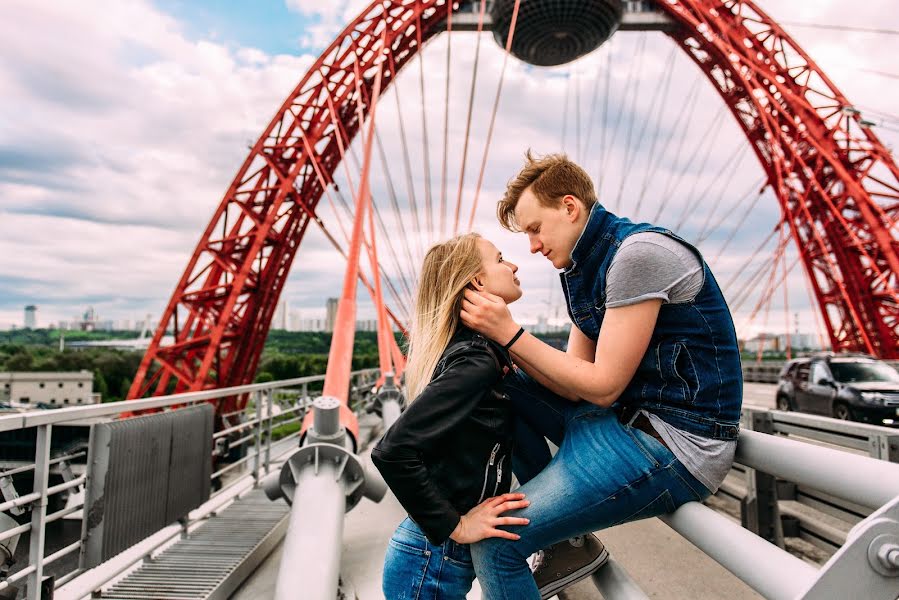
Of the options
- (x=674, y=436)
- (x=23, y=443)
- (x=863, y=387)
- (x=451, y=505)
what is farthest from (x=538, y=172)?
(x=863, y=387)

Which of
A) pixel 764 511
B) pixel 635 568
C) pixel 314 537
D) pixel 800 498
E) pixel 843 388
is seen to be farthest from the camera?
pixel 843 388

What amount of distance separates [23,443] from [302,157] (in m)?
14.6

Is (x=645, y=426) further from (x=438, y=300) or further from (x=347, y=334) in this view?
(x=347, y=334)

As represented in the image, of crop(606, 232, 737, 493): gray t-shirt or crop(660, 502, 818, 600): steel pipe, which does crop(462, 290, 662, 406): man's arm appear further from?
crop(660, 502, 818, 600): steel pipe

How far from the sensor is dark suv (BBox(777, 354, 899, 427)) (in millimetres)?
8227

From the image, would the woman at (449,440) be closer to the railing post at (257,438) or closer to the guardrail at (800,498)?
the guardrail at (800,498)

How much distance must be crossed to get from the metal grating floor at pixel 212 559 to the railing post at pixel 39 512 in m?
0.69

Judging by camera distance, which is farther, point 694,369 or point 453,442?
point 453,442

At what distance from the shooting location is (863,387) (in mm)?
8578

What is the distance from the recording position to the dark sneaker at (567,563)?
4.75 ft

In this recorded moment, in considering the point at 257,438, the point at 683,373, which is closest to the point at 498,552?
the point at 683,373

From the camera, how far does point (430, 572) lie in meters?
1.42

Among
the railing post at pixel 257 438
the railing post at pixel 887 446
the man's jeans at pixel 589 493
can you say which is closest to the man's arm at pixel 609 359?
the man's jeans at pixel 589 493

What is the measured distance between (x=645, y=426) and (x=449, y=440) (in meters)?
0.48
